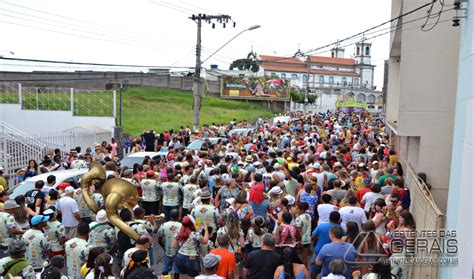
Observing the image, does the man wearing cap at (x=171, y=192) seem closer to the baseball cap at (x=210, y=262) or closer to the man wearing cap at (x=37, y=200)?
the man wearing cap at (x=37, y=200)

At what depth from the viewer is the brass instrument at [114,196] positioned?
670 cm

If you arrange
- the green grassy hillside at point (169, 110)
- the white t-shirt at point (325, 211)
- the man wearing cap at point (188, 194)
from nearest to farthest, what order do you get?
1. the white t-shirt at point (325, 211)
2. the man wearing cap at point (188, 194)
3. the green grassy hillside at point (169, 110)

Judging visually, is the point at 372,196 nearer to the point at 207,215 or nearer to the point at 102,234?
the point at 207,215

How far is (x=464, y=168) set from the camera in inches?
240

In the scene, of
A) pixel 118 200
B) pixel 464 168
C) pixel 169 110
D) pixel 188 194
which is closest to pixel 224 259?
pixel 118 200

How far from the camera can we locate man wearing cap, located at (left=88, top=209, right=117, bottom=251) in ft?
22.1

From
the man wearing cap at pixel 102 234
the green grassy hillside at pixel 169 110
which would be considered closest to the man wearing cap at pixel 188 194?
the man wearing cap at pixel 102 234

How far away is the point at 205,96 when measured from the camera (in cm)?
6269

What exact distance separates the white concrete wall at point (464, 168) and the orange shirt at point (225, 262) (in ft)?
9.00

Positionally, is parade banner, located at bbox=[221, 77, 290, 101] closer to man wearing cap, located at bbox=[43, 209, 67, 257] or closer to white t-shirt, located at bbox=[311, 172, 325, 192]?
white t-shirt, located at bbox=[311, 172, 325, 192]

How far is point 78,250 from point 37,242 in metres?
0.80

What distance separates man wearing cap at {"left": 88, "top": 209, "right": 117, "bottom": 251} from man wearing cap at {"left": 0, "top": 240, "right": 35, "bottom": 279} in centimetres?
135

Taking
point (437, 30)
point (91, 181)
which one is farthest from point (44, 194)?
point (437, 30)

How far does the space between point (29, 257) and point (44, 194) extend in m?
2.73
